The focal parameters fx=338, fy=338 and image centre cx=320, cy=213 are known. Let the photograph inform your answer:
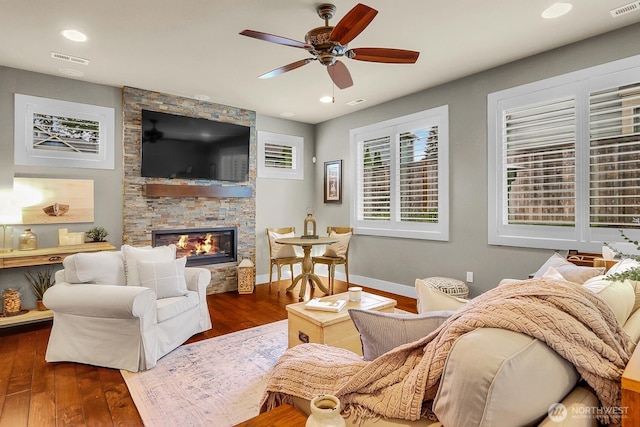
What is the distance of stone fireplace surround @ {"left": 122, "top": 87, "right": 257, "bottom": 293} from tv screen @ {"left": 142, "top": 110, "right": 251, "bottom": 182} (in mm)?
111

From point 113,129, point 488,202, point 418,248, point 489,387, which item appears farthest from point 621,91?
point 113,129

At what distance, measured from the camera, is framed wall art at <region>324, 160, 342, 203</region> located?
5.80 meters

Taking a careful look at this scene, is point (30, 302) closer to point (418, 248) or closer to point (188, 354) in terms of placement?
point (188, 354)

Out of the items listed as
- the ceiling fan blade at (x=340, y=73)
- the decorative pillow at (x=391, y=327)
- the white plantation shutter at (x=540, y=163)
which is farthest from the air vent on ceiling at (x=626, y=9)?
the decorative pillow at (x=391, y=327)

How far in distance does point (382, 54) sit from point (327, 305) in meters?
1.92

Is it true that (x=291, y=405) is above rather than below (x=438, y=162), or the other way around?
below

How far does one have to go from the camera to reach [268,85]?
4219 mm

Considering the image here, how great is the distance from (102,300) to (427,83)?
4.11 metres

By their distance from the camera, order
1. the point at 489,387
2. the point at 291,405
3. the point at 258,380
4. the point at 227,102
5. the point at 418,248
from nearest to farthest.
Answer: the point at 489,387
the point at 291,405
the point at 258,380
the point at 418,248
the point at 227,102

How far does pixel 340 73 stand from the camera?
2908 mm

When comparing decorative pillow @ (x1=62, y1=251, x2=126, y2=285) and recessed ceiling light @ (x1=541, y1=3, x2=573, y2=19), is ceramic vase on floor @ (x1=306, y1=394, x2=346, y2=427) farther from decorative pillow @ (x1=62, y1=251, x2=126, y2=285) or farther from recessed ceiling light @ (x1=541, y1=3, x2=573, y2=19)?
recessed ceiling light @ (x1=541, y1=3, x2=573, y2=19)

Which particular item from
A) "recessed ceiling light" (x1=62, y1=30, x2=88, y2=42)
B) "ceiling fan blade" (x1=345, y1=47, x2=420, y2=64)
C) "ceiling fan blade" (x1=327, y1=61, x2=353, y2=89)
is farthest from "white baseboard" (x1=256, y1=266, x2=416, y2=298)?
"recessed ceiling light" (x1=62, y1=30, x2=88, y2=42)

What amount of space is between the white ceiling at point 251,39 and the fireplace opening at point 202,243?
6.46 feet

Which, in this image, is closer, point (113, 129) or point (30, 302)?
point (30, 302)
